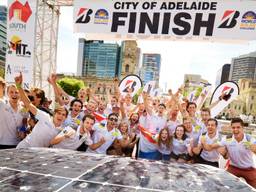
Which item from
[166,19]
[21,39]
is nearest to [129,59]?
[21,39]

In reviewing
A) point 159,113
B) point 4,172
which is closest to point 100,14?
point 159,113

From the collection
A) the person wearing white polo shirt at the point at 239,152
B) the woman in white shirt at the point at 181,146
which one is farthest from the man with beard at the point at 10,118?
the person wearing white polo shirt at the point at 239,152

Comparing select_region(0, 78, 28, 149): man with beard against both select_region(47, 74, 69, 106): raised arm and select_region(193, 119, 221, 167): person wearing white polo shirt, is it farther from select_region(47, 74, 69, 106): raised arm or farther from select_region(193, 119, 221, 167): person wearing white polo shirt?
select_region(193, 119, 221, 167): person wearing white polo shirt

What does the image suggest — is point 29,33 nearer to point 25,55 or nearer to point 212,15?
point 25,55

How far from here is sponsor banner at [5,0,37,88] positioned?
7.48 m

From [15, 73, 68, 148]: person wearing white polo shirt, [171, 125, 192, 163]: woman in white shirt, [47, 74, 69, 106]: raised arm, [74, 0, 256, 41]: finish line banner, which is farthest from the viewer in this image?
[74, 0, 256, 41]: finish line banner

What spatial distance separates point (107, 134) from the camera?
381 centimetres

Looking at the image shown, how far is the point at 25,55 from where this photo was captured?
7.61m

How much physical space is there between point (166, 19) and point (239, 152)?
148 inches

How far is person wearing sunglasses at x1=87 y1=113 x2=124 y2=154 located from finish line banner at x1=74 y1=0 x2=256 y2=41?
3.17 m

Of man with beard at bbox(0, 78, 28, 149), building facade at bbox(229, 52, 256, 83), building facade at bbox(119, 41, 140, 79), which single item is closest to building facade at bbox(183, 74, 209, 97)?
man with beard at bbox(0, 78, 28, 149)

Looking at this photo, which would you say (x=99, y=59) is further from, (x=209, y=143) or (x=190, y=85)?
(x=209, y=143)

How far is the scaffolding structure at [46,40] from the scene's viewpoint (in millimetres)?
8242

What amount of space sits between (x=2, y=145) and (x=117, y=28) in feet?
13.3
